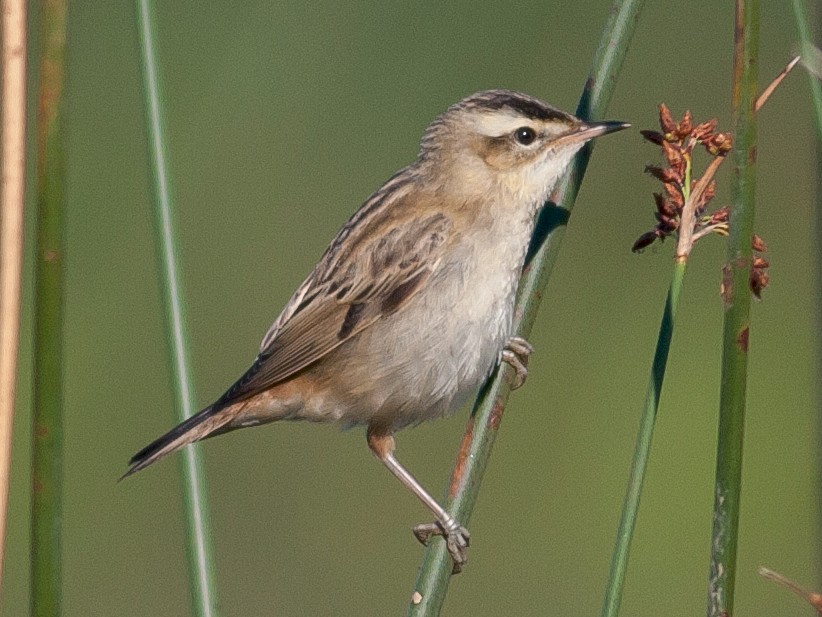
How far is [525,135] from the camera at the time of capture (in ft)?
11.2

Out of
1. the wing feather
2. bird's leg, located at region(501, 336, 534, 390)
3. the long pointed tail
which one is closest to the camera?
the long pointed tail

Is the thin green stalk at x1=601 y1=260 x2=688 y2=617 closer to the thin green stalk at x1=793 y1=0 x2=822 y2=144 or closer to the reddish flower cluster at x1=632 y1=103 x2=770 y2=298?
the reddish flower cluster at x1=632 y1=103 x2=770 y2=298

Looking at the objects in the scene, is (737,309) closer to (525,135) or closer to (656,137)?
(656,137)

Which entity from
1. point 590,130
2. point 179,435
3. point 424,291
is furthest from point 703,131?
point 179,435

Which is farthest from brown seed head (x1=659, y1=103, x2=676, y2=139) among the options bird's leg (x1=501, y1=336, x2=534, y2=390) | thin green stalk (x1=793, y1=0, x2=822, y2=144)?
bird's leg (x1=501, y1=336, x2=534, y2=390)

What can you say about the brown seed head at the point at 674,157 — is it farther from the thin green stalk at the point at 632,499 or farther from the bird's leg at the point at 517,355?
the bird's leg at the point at 517,355

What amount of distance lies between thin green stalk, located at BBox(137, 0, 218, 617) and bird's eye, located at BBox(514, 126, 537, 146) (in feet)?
4.30

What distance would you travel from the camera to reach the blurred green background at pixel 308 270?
5785 mm

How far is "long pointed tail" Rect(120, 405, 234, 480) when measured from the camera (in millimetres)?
2807

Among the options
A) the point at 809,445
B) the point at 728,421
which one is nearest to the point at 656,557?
the point at 809,445

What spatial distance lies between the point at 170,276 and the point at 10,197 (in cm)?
32

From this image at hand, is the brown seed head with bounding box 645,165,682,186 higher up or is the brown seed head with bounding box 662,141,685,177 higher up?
the brown seed head with bounding box 662,141,685,177

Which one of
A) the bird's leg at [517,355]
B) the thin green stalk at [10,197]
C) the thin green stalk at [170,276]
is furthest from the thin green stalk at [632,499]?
the thin green stalk at [10,197]

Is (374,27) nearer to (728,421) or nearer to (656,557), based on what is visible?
(656,557)
